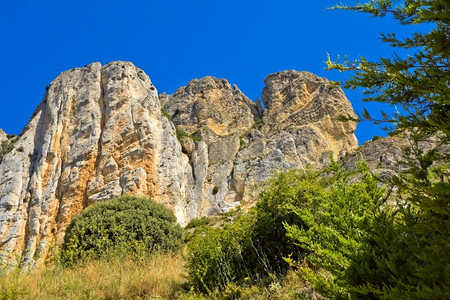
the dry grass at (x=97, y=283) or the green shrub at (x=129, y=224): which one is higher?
the green shrub at (x=129, y=224)

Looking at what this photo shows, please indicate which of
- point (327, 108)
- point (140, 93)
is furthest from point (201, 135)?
point (140, 93)

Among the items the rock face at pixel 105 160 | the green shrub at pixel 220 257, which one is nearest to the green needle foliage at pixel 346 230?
the green shrub at pixel 220 257

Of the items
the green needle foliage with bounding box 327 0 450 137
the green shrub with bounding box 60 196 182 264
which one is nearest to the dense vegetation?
the green needle foliage with bounding box 327 0 450 137

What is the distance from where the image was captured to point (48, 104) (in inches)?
1135

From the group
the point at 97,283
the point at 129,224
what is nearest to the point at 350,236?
the point at 97,283

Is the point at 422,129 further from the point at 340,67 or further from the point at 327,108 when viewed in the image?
the point at 327,108

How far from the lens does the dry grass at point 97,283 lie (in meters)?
5.73

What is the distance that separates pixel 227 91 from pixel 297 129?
1732 cm

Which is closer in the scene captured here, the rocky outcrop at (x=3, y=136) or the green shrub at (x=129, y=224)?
the green shrub at (x=129, y=224)

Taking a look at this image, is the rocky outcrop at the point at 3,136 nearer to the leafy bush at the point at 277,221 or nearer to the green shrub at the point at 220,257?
the green shrub at the point at 220,257

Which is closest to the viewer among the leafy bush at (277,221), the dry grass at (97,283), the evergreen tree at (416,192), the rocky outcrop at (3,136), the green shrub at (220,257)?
the evergreen tree at (416,192)

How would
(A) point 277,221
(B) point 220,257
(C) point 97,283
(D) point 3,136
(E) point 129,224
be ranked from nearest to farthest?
1. (B) point 220,257
2. (C) point 97,283
3. (A) point 277,221
4. (E) point 129,224
5. (D) point 3,136

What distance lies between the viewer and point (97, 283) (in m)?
6.45

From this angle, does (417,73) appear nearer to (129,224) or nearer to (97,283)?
(97,283)
